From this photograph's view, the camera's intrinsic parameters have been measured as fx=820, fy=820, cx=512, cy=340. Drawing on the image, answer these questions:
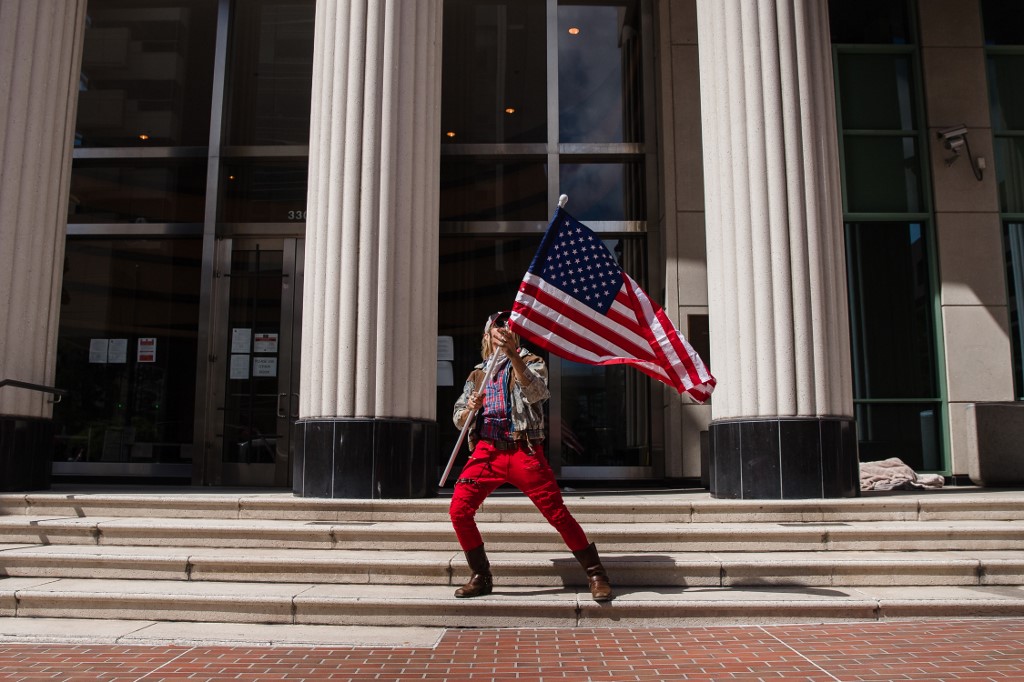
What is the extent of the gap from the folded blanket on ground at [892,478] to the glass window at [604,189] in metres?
4.39

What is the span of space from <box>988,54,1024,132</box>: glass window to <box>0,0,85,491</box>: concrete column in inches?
449

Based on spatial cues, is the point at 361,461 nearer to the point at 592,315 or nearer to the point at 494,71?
the point at 592,315

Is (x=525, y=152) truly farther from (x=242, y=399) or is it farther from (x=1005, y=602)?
(x=1005, y=602)

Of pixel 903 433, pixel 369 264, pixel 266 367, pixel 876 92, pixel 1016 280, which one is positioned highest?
pixel 876 92

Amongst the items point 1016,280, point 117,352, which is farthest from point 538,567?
point 1016,280

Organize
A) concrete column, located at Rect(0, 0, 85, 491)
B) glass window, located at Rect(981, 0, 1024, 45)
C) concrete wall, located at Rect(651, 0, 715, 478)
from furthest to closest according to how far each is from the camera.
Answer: glass window, located at Rect(981, 0, 1024, 45), concrete wall, located at Rect(651, 0, 715, 478), concrete column, located at Rect(0, 0, 85, 491)

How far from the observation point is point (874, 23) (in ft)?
36.1

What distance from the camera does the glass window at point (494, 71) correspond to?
11.5 metres

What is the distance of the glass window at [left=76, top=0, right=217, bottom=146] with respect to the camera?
38.6 feet

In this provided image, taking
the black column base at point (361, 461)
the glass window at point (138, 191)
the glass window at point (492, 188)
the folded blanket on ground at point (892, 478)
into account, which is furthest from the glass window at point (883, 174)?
the glass window at point (138, 191)

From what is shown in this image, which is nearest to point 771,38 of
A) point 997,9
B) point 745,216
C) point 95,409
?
point 745,216

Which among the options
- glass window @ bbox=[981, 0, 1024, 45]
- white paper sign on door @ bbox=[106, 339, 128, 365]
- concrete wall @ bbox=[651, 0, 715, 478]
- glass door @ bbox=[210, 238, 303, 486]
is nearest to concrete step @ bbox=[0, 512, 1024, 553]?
concrete wall @ bbox=[651, 0, 715, 478]

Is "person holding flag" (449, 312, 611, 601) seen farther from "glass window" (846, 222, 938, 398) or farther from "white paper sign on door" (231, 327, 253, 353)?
"glass window" (846, 222, 938, 398)

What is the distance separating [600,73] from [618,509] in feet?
23.3
